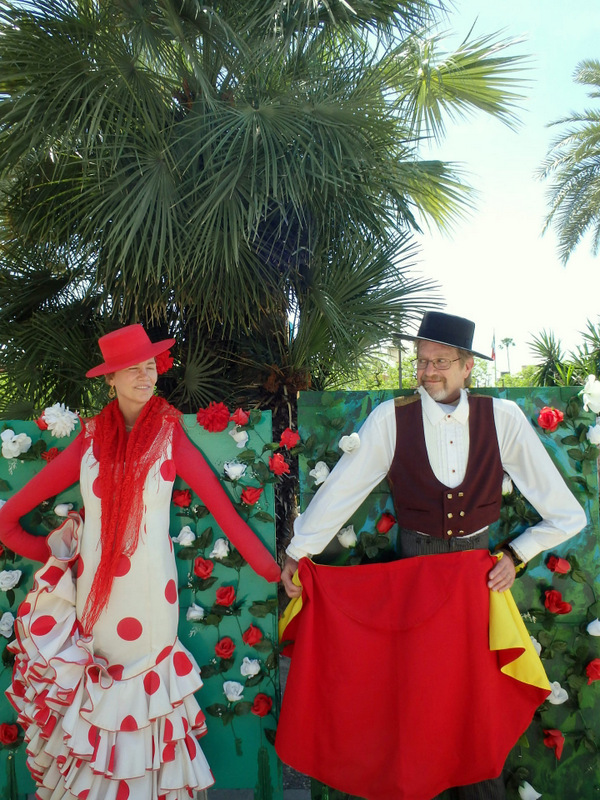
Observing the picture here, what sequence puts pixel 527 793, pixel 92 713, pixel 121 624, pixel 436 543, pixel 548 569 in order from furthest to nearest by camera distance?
pixel 548 569, pixel 527 793, pixel 436 543, pixel 121 624, pixel 92 713

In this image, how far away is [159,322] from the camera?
16.2ft

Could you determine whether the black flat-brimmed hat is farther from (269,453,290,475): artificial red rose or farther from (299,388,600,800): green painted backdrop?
(269,453,290,475): artificial red rose

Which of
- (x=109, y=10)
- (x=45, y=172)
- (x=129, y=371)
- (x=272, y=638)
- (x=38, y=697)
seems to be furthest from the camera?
(x=45, y=172)

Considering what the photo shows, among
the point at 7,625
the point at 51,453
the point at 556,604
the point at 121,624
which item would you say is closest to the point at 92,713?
the point at 121,624

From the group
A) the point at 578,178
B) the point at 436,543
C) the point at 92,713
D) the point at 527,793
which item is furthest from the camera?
the point at 578,178

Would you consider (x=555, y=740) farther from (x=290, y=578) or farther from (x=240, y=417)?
(x=240, y=417)

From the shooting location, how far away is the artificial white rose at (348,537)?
286 cm

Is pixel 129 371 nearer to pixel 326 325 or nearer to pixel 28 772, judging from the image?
pixel 28 772

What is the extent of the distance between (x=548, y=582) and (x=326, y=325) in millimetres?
2538

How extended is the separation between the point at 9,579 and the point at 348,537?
1479 mm

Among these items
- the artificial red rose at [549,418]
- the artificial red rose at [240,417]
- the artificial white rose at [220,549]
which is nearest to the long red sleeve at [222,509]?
the artificial white rose at [220,549]

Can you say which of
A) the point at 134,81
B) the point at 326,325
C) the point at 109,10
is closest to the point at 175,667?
the point at 326,325

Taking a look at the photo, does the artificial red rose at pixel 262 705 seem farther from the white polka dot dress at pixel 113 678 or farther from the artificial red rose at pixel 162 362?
the artificial red rose at pixel 162 362

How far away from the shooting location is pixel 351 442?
2695 mm
